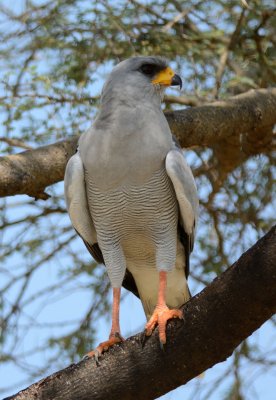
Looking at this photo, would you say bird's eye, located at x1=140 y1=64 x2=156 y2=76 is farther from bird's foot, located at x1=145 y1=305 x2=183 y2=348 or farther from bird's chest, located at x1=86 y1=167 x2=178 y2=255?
bird's foot, located at x1=145 y1=305 x2=183 y2=348

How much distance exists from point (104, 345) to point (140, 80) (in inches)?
67.7

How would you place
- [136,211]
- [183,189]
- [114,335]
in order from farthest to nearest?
[136,211]
[183,189]
[114,335]

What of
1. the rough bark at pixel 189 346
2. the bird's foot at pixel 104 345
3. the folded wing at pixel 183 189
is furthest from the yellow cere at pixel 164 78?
the rough bark at pixel 189 346

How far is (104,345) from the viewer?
4.47m

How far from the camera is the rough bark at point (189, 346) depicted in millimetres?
3600

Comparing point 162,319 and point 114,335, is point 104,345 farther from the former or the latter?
point 162,319

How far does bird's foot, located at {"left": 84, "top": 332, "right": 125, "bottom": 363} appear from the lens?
430cm

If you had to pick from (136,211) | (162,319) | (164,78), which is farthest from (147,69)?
(162,319)

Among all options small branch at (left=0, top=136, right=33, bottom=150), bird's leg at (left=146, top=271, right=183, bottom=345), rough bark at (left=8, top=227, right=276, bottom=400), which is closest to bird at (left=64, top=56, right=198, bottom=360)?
bird's leg at (left=146, top=271, right=183, bottom=345)

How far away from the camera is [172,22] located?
657 centimetres

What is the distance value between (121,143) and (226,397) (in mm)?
2107

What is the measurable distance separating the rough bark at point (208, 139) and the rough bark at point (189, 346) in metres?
1.47

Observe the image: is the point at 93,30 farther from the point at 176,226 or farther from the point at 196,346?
the point at 196,346

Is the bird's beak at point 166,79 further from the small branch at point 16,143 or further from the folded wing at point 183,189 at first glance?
the small branch at point 16,143
